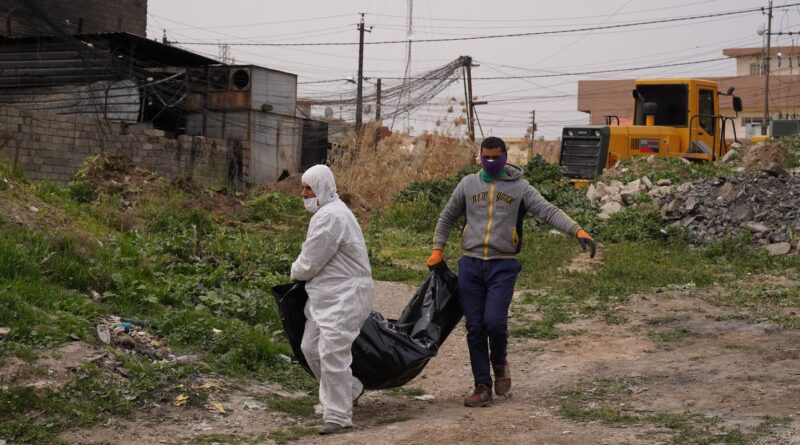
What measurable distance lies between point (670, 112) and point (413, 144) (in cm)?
769

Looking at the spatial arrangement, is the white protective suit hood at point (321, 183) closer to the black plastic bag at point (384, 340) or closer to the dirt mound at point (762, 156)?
the black plastic bag at point (384, 340)

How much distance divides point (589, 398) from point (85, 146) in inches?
754

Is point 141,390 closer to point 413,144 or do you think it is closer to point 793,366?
point 793,366

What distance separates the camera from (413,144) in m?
26.9

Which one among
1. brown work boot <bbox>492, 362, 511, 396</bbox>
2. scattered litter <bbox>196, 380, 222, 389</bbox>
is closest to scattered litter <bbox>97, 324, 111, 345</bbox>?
scattered litter <bbox>196, 380, 222, 389</bbox>

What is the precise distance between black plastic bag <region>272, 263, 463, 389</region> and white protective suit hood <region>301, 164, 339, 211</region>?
1.87ft

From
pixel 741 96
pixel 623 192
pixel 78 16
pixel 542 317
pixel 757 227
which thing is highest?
pixel 741 96

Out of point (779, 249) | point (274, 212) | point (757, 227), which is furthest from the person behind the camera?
point (274, 212)

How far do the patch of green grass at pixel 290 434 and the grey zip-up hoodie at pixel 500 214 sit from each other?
1.62 meters

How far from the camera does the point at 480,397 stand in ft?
22.0

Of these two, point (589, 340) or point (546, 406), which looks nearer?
point (546, 406)

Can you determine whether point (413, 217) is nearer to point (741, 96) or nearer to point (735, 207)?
point (735, 207)

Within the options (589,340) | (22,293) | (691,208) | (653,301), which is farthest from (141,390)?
(691,208)

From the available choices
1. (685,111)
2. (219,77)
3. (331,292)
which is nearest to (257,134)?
(219,77)
